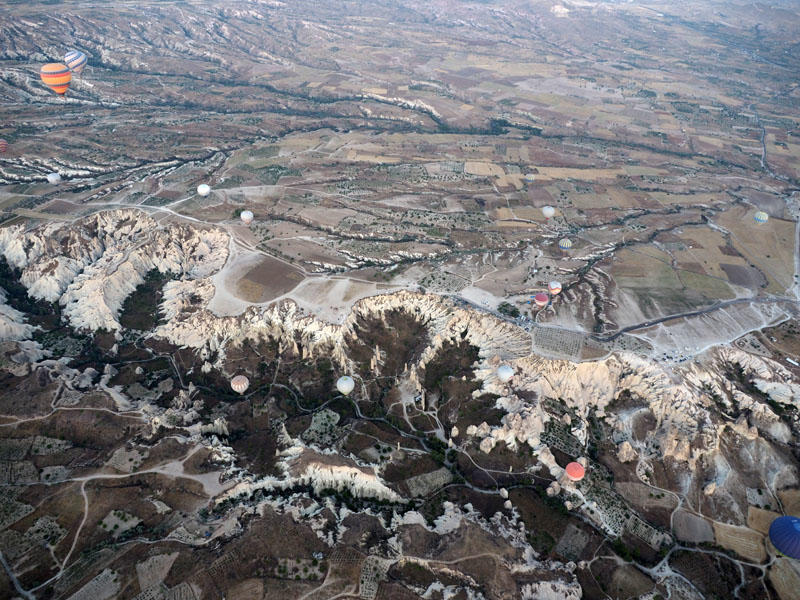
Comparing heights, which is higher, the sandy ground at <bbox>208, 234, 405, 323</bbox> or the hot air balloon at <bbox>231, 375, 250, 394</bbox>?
the sandy ground at <bbox>208, 234, 405, 323</bbox>

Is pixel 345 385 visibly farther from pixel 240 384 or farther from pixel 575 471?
pixel 575 471

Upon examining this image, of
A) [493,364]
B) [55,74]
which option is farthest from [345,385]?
[55,74]

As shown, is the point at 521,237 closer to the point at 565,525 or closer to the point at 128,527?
the point at 565,525

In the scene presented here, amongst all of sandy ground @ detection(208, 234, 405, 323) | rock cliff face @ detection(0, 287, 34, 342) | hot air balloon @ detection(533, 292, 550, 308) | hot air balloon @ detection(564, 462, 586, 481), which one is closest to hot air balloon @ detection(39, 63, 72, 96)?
rock cliff face @ detection(0, 287, 34, 342)

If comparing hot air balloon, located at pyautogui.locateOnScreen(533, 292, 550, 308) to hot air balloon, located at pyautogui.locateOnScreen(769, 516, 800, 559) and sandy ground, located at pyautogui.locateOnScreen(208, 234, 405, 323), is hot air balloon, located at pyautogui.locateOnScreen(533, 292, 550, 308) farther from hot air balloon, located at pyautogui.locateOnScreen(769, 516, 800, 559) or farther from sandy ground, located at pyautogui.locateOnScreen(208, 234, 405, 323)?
hot air balloon, located at pyautogui.locateOnScreen(769, 516, 800, 559)

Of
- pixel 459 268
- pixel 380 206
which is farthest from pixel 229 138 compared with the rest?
pixel 459 268

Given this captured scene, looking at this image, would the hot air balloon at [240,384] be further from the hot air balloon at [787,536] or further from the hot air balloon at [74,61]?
the hot air balloon at [74,61]
